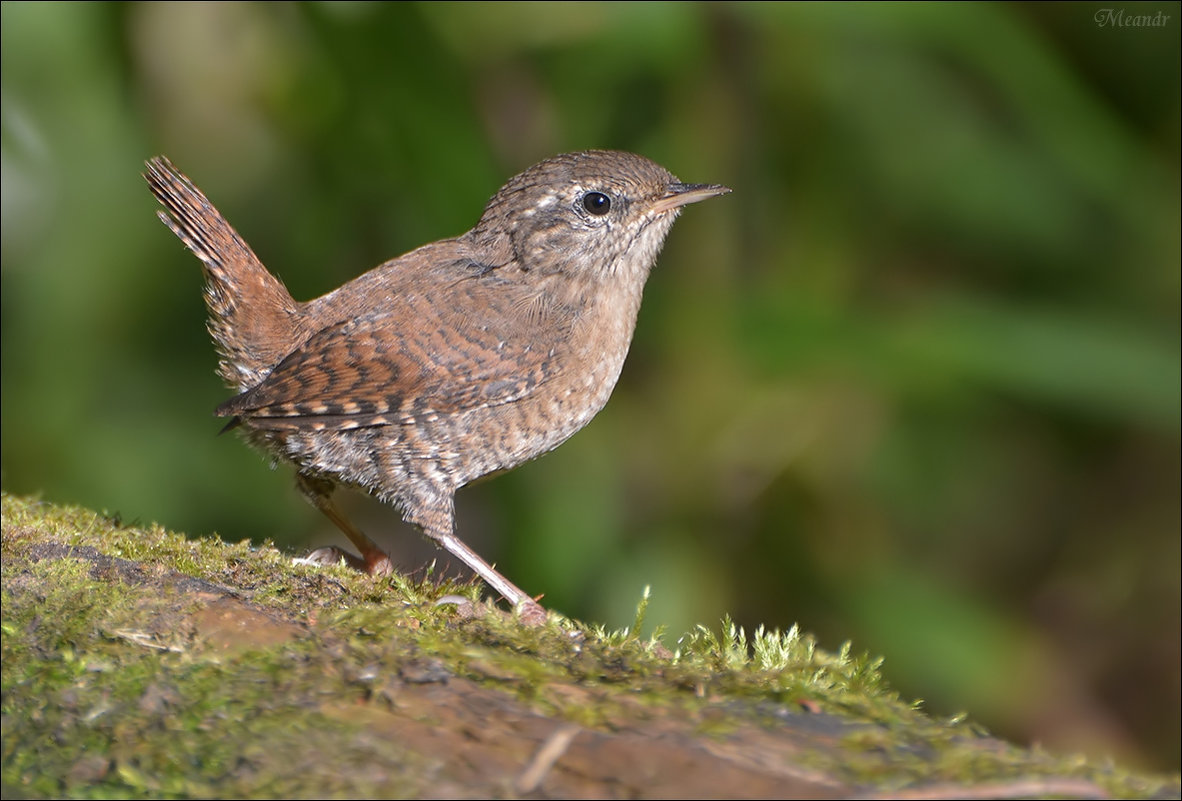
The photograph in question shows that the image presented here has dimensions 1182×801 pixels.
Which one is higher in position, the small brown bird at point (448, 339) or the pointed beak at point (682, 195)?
the pointed beak at point (682, 195)

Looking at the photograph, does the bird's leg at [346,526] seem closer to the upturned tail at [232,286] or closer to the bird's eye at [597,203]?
the upturned tail at [232,286]

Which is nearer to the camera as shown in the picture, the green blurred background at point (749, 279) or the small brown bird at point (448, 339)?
the small brown bird at point (448, 339)

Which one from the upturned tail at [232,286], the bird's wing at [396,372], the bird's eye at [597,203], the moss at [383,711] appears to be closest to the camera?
the moss at [383,711]

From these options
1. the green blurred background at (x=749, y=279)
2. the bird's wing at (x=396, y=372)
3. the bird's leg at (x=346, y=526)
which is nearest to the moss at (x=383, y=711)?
the bird's wing at (x=396, y=372)

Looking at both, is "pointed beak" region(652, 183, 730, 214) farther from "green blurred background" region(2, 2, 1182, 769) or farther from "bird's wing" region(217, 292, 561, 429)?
"green blurred background" region(2, 2, 1182, 769)

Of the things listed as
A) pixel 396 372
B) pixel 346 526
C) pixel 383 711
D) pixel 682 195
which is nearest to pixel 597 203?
pixel 682 195

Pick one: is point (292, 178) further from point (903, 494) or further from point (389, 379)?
point (903, 494)

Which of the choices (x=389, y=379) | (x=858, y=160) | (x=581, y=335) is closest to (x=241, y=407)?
(x=389, y=379)
